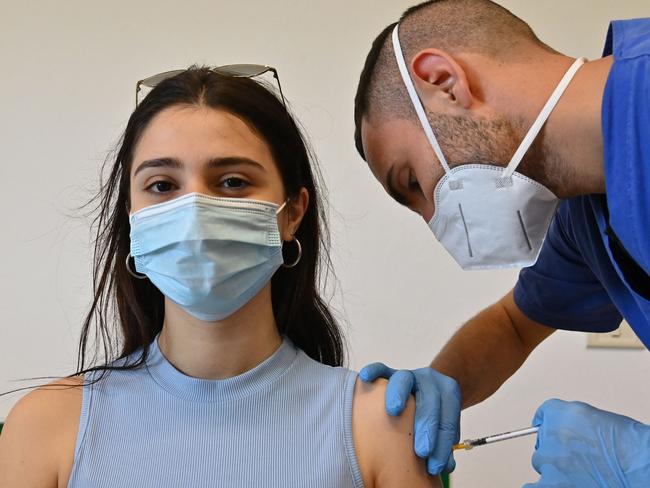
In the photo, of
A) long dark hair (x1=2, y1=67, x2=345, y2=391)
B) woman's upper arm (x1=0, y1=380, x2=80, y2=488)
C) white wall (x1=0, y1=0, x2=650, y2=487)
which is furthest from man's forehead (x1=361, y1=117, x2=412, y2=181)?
white wall (x1=0, y1=0, x2=650, y2=487)

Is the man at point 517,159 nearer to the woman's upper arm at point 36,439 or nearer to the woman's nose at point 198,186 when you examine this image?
the woman's nose at point 198,186

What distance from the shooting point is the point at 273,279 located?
1429 millimetres

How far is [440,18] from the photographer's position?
1317mm

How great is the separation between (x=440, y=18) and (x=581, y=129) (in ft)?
1.11

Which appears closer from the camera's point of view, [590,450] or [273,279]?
[590,450]

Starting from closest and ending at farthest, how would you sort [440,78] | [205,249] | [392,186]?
[205,249] → [440,78] → [392,186]

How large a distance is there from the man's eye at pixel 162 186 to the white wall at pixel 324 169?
1.08m

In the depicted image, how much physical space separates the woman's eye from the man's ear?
34 cm

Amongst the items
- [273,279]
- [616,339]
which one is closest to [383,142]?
[273,279]

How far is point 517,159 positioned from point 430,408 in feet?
1.38

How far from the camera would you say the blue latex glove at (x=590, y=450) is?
1200 mm

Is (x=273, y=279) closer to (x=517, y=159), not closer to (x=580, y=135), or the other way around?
(x=517, y=159)

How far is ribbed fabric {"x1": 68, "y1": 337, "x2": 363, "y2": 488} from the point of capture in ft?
3.74

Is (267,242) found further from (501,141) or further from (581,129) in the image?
(581,129)
